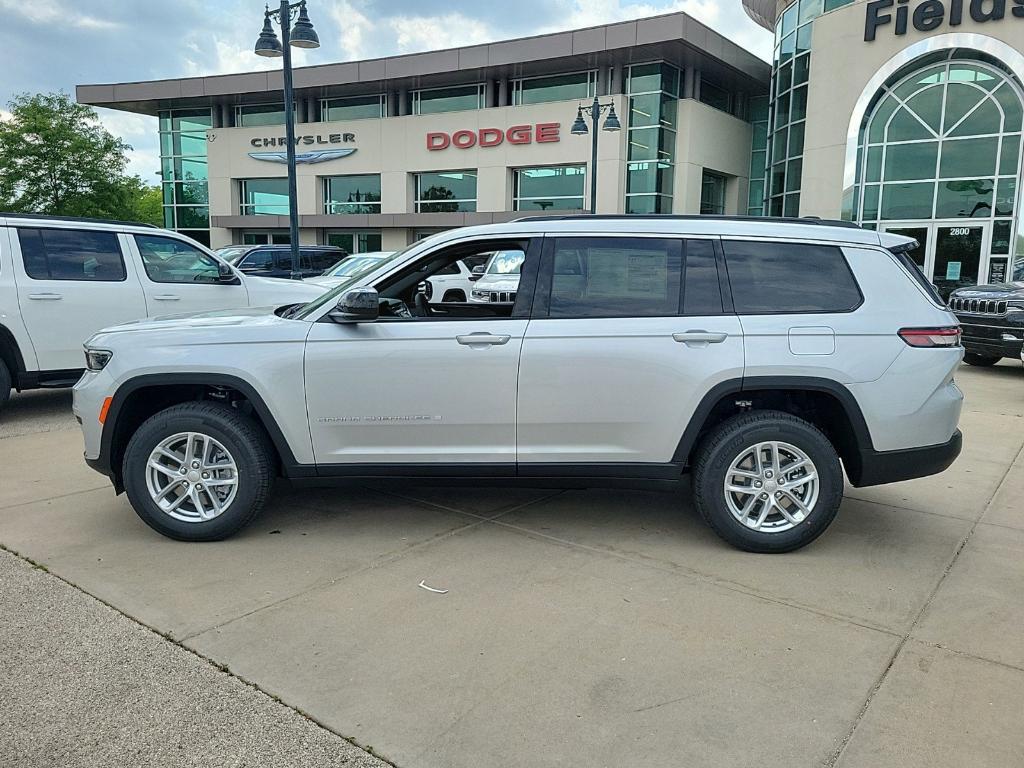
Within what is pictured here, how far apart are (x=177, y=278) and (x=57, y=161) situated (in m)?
43.6

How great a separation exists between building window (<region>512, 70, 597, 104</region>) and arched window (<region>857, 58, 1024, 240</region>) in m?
13.0

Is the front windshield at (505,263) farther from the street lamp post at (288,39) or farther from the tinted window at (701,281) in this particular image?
the tinted window at (701,281)

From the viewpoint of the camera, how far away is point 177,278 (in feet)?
28.5

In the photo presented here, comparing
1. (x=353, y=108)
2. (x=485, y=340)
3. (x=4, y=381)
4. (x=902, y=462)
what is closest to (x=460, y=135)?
(x=353, y=108)

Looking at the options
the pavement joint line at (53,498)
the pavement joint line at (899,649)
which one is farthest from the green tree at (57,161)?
the pavement joint line at (899,649)

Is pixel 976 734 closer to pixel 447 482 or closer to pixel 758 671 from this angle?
pixel 758 671

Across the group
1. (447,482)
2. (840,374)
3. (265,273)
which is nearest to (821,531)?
(840,374)

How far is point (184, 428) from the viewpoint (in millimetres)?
4406

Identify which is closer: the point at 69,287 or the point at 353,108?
the point at 69,287

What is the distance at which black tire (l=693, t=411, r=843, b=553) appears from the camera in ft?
14.0

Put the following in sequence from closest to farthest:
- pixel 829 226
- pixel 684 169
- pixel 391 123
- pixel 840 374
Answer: pixel 840 374 → pixel 829 226 → pixel 684 169 → pixel 391 123

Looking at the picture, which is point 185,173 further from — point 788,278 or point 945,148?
point 788,278

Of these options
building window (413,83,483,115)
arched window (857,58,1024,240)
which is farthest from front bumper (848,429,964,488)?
building window (413,83,483,115)

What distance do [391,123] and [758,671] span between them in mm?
36871
